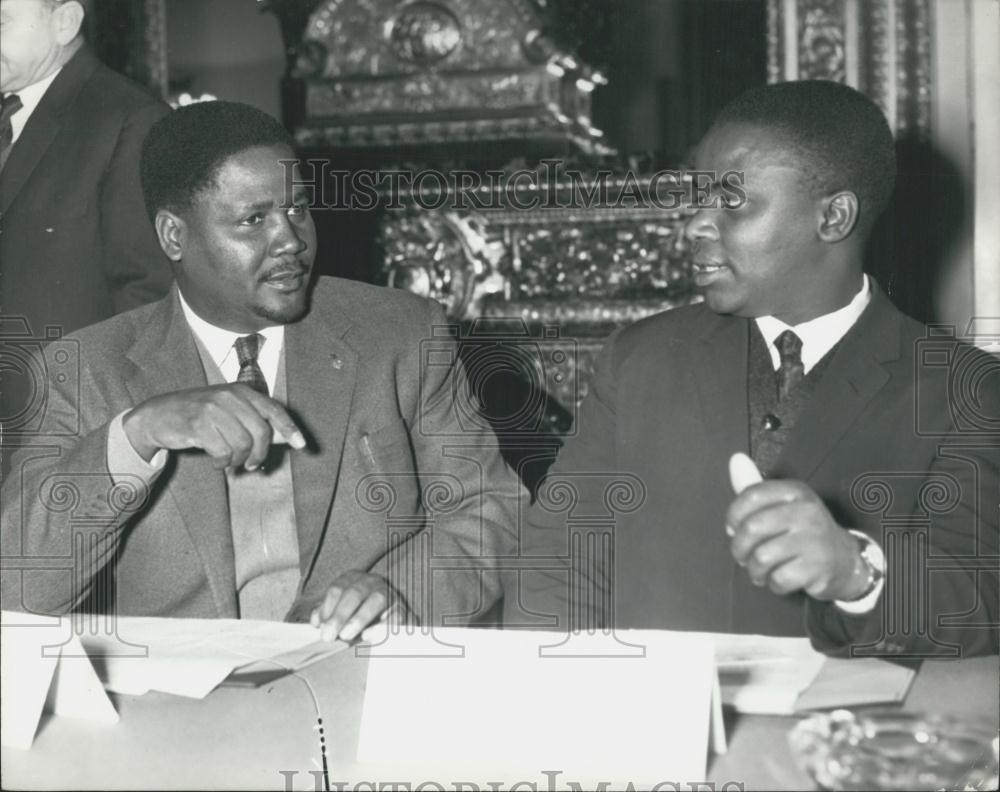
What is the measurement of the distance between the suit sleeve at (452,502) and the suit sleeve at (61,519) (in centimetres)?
28

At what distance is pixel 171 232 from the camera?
1.29m

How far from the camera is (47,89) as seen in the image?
4.92ft

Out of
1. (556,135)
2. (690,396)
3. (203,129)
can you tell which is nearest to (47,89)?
(203,129)

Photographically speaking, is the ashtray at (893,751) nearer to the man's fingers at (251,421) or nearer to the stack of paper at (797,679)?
Result: the stack of paper at (797,679)

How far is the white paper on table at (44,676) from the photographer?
0.77m

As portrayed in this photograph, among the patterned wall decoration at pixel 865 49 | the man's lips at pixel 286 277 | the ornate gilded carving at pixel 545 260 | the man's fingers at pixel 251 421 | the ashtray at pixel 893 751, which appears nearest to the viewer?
the ashtray at pixel 893 751

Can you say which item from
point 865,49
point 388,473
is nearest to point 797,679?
point 388,473

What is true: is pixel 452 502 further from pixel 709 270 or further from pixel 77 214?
pixel 77 214

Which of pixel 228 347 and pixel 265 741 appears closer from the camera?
pixel 265 741

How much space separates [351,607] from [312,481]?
273 millimetres

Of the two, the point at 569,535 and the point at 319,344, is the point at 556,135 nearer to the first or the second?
the point at 319,344

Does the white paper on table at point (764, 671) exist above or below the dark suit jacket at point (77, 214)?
below

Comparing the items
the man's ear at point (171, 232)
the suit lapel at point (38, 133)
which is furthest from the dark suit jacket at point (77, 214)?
the man's ear at point (171, 232)

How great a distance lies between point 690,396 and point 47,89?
36.7 inches
